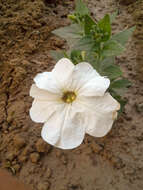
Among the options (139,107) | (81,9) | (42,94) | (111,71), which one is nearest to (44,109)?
(42,94)

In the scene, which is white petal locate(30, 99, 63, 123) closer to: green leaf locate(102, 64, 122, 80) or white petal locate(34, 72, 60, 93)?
white petal locate(34, 72, 60, 93)

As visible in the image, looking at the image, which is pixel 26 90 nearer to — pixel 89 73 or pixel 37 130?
pixel 37 130

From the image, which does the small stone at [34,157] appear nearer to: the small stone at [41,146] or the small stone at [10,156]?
the small stone at [41,146]

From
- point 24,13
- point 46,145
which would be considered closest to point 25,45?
point 24,13

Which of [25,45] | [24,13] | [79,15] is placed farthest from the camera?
[24,13]

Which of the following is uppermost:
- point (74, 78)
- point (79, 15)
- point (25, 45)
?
point (79, 15)

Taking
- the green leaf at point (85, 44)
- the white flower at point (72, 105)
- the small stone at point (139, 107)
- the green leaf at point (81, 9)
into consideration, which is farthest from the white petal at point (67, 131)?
the small stone at point (139, 107)
